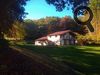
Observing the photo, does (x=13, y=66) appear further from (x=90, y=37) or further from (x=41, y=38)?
(x=41, y=38)

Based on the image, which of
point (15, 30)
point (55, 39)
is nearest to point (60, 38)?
point (55, 39)

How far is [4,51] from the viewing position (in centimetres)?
2205

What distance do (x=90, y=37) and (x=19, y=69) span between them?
54.7 meters

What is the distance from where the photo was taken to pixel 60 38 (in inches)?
3819

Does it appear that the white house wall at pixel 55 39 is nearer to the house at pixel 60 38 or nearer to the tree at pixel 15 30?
the house at pixel 60 38

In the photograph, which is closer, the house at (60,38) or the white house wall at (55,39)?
the house at (60,38)

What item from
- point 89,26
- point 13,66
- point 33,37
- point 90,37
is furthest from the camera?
point 33,37

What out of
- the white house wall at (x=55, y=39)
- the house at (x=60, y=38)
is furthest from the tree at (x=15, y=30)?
the white house wall at (x=55, y=39)

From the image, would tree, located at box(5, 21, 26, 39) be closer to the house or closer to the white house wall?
the house

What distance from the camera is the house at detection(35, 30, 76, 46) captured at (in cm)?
9344

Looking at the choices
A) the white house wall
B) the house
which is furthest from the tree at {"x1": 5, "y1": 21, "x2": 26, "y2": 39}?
the white house wall

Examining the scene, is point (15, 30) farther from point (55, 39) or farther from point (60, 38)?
point (55, 39)

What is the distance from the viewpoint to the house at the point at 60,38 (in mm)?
93438

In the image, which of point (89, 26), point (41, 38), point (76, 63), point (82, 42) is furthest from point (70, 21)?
point (89, 26)
